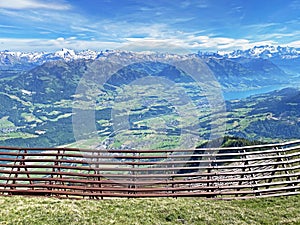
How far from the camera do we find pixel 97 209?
12359 mm

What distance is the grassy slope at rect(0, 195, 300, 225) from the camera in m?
11.5

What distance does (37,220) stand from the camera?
1123 centimetres

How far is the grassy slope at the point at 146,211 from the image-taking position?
11508 mm

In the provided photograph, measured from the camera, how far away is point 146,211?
1234 centimetres

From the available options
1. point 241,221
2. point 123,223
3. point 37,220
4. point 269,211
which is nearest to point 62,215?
point 37,220

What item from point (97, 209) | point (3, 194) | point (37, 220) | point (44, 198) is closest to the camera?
point (37, 220)

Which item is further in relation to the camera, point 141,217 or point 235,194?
point 235,194

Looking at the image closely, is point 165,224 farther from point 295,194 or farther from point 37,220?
point 295,194

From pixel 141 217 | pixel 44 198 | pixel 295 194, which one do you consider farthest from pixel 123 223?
pixel 295 194

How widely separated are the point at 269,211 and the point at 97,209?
268 inches

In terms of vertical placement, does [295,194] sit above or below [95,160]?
below

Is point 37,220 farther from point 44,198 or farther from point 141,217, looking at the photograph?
point 141,217

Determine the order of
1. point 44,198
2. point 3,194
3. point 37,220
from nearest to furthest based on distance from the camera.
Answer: point 37,220 → point 44,198 → point 3,194

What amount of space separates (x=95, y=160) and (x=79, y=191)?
1629 mm
